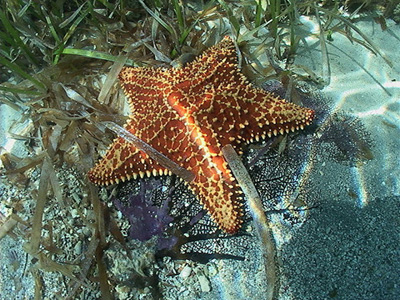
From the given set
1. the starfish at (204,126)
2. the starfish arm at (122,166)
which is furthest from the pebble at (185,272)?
the starfish arm at (122,166)

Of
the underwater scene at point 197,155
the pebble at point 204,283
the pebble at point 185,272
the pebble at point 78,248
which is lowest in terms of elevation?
the pebble at point 204,283

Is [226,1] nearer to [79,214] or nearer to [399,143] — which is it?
[399,143]

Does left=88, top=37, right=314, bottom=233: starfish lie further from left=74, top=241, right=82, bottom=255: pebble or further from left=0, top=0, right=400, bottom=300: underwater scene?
left=74, top=241, right=82, bottom=255: pebble

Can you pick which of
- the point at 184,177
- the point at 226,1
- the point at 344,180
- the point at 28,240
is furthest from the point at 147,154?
the point at 226,1

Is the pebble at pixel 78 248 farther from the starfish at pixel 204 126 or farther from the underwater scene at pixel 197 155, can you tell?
the starfish at pixel 204 126

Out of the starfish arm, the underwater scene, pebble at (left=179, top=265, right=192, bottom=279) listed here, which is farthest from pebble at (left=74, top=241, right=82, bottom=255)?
pebble at (left=179, top=265, right=192, bottom=279)

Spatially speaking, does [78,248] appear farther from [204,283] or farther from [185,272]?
[204,283]
